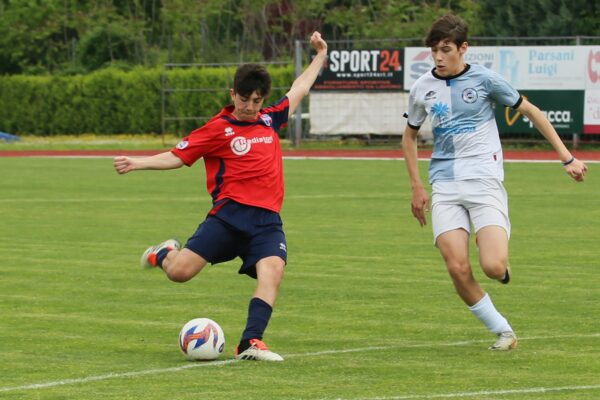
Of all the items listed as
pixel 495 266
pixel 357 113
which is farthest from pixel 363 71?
pixel 495 266

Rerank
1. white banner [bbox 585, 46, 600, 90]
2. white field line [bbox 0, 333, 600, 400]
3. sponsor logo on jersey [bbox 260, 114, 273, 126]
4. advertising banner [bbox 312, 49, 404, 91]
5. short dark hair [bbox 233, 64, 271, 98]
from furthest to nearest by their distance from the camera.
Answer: advertising banner [bbox 312, 49, 404, 91]
white banner [bbox 585, 46, 600, 90]
sponsor logo on jersey [bbox 260, 114, 273, 126]
short dark hair [bbox 233, 64, 271, 98]
white field line [bbox 0, 333, 600, 400]

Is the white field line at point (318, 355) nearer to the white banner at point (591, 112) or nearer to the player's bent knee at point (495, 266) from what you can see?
the player's bent knee at point (495, 266)

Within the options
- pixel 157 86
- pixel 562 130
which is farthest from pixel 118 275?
pixel 157 86

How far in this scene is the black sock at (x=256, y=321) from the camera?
8750mm

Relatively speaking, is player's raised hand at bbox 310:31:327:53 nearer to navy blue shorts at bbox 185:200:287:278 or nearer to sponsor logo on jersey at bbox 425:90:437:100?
sponsor logo on jersey at bbox 425:90:437:100

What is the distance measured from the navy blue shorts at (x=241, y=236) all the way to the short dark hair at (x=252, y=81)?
2.40 ft

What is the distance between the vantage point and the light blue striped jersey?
30.0 ft

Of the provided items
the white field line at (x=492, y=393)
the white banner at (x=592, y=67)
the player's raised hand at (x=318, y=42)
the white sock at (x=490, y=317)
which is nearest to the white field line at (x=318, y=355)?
the white field line at (x=492, y=393)

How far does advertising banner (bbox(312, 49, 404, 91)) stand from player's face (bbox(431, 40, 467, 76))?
89.1 feet

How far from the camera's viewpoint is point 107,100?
4825 centimetres

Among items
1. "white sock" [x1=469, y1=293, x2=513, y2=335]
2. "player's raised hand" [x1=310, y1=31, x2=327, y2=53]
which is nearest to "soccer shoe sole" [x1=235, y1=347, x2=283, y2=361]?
"white sock" [x1=469, y1=293, x2=513, y2=335]

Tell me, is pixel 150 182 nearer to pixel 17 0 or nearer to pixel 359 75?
pixel 359 75

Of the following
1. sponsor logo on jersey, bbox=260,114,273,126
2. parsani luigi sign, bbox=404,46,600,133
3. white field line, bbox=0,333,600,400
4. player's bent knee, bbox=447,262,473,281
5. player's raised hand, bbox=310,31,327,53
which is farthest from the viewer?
parsani luigi sign, bbox=404,46,600,133

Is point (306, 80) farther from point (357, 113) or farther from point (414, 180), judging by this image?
point (357, 113)
